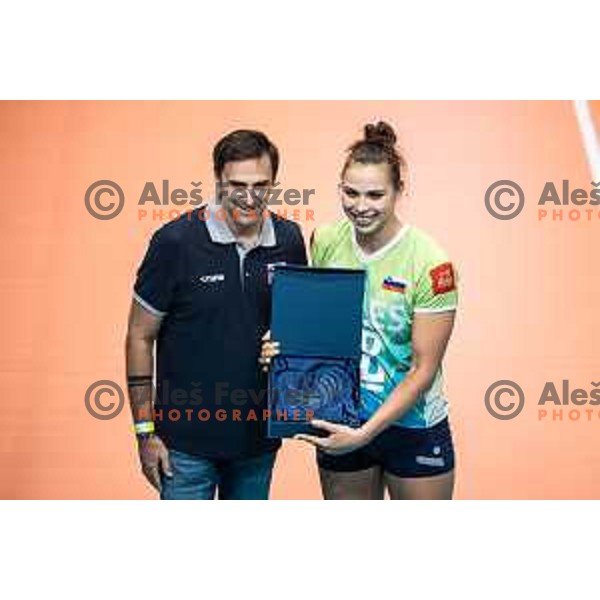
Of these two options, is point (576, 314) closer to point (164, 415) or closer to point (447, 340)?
point (447, 340)

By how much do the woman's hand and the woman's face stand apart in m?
0.46

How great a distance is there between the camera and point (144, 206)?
3.67 m

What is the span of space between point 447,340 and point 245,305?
0.68 meters

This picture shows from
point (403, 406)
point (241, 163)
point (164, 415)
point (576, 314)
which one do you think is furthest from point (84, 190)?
point (576, 314)

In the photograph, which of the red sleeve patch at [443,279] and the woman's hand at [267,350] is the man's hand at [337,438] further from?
the red sleeve patch at [443,279]

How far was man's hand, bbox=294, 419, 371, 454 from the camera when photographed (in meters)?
3.50

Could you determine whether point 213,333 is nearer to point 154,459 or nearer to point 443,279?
point 154,459

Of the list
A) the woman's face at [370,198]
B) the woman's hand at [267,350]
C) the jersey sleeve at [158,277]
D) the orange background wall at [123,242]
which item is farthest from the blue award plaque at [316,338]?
the orange background wall at [123,242]

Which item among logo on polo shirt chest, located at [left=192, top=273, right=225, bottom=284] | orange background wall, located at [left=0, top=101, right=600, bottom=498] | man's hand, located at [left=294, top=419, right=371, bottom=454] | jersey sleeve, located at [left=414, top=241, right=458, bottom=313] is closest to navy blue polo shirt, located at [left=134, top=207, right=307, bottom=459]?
logo on polo shirt chest, located at [left=192, top=273, right=225, bottom=284]

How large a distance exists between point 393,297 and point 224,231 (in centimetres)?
59

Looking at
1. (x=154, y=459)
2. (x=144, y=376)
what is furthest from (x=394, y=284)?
(x=154, y=459)

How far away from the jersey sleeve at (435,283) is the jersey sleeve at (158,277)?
79cm

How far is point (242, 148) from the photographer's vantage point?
3.54m

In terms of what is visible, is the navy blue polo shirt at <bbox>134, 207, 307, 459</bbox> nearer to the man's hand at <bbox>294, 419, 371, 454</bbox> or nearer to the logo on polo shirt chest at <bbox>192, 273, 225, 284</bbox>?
the logo on polo shirt chest at <bbox>192, 273, 225, 284</bbox>
